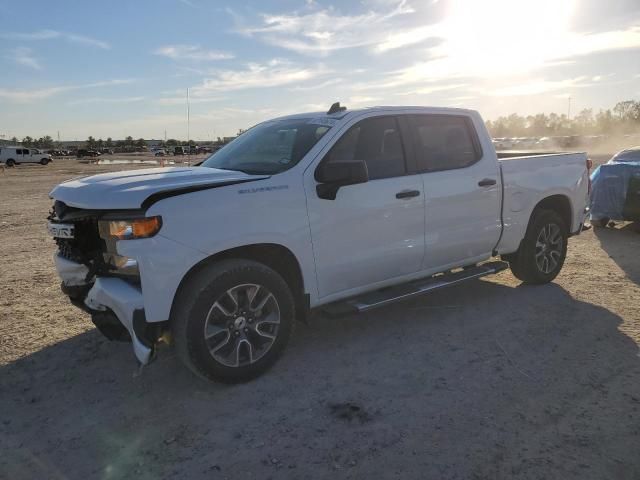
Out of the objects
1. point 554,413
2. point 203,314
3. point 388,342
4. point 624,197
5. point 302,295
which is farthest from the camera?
point 624,197

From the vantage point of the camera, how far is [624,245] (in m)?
8.43

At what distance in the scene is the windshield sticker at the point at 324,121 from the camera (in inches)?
176

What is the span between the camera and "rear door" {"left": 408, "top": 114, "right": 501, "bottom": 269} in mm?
4891

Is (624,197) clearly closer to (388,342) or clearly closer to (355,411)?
(388,342)

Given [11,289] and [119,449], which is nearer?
[119,449]

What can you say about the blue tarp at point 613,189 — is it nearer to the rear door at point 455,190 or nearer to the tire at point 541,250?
the tire at point 541,250

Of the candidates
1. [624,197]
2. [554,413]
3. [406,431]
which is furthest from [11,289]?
[624,197]

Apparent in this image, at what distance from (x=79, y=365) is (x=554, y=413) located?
11.6 ft

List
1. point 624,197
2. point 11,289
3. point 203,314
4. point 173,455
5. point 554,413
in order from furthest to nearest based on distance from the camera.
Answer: point 624,197 → point 11,289 → point 203,314 → point 554,413 → point 173,455

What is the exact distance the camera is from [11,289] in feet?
20.5

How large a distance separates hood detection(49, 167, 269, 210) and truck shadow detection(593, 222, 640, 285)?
16.9 ft

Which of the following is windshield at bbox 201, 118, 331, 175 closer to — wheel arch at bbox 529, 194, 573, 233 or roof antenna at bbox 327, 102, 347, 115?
roof antenna at bbox 327, 102, 347, 115

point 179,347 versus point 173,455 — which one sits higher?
point 179,347

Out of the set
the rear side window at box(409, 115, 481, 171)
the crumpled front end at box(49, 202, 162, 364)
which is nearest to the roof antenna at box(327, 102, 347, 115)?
the rear side window at box(409, 115, 481, 171)
